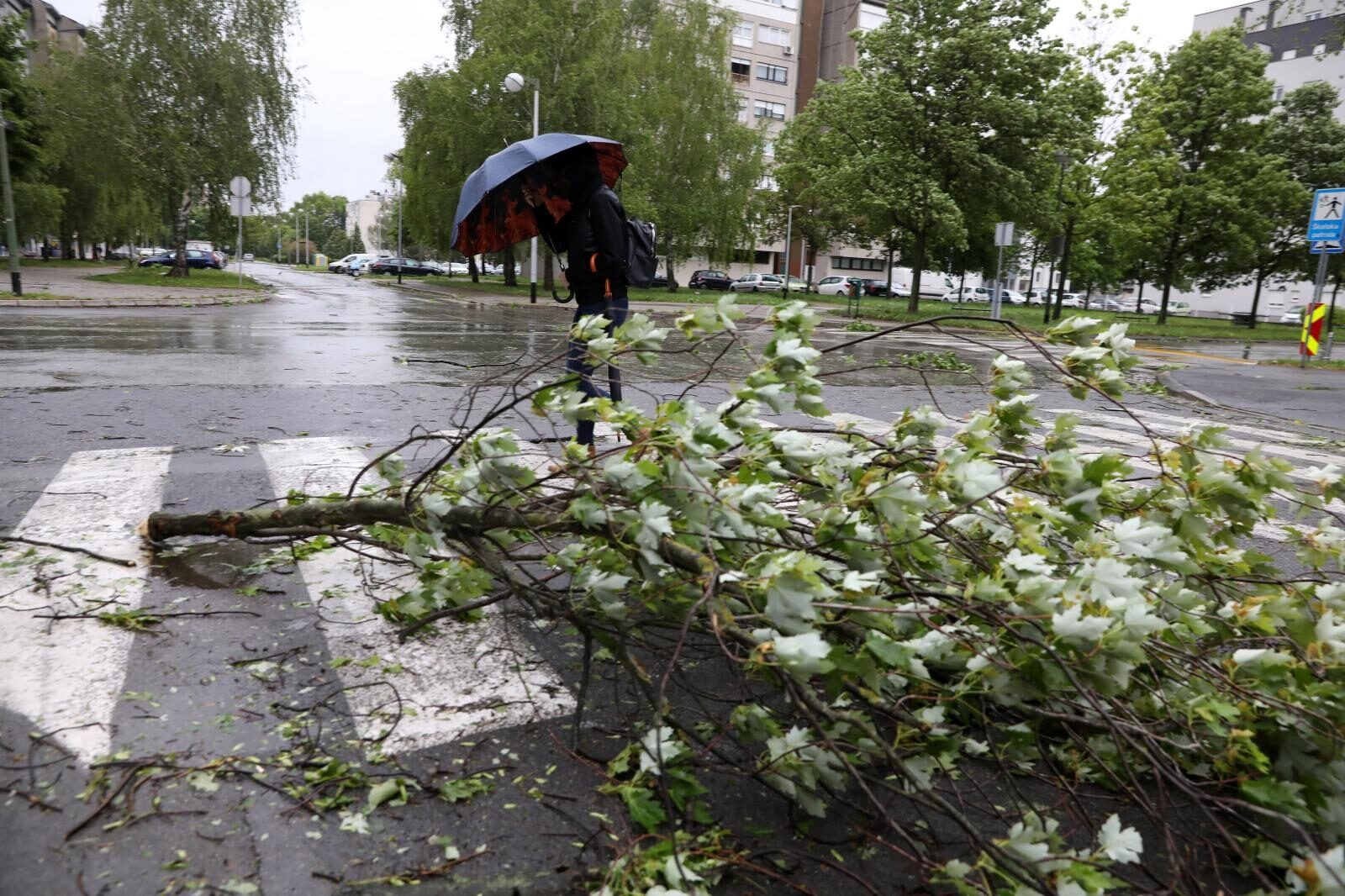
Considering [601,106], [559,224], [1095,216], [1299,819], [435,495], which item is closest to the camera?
[1299,819]

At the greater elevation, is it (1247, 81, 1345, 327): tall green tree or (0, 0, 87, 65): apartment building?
(0, 0, 87, 65): apartment building

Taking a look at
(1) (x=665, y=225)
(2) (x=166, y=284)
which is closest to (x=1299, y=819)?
(2) (x=166, y=284)

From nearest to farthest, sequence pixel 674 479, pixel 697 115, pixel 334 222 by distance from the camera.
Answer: pixel 674 479, pixel 697 115, pixel 334 222

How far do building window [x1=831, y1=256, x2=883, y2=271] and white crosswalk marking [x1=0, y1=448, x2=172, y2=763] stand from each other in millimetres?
84697

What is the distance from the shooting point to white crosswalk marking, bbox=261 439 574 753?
9.62 ft

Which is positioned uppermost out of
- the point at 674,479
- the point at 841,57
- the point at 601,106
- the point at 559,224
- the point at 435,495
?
the point at 841,57

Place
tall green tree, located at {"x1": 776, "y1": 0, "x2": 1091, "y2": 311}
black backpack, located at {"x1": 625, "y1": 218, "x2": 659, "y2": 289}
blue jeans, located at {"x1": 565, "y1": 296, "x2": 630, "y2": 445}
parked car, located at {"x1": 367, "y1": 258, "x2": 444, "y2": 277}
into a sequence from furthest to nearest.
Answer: parked car, located at {"x1": 367, "y1": 258, "x2": 444, "y2": 277}, tall green tree, located at {"x1": 776, "y1": 0, "x2": 1091, "y2": 311}, black backpack, located at {"x1": 625, "y1": 218, "x2": 659, "y2": 289}, blue jeans, located at {"x1": 565, "y1": 296, "x2": 630, "y2": 445}

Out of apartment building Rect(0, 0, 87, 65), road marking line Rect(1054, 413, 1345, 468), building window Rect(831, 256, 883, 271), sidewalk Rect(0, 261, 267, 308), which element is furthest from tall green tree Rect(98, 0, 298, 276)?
building window Rect(831, 256, 883, 271)

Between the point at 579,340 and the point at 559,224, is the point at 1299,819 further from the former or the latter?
the point at 559,224

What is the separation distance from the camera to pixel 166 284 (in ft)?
110

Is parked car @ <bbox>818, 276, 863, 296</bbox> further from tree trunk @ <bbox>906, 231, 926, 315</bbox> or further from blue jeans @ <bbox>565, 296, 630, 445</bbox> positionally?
blue jeans @ <bbox>565, 296, 630, 445</bbox>

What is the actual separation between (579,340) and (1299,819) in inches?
101

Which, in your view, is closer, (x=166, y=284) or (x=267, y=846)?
(x=267, y=846)

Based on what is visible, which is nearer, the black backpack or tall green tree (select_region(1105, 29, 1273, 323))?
the black backpack
